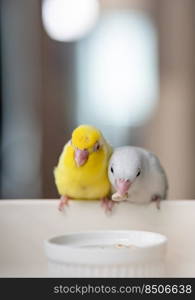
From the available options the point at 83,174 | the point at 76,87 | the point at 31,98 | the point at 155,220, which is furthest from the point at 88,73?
the point at 155,220

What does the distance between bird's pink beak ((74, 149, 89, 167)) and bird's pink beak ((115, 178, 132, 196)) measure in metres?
0.09

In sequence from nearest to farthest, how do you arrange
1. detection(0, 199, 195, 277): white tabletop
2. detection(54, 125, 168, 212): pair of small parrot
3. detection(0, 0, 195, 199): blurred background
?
detection(0, 199, 195, 277): white tabletop → detection(54, 125, 168, 212): pair of small parrot → detection(0, 0, 195, 199): blurred background

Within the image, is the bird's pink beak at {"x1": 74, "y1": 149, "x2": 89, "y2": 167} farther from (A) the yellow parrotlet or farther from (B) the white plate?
(B) the white plate

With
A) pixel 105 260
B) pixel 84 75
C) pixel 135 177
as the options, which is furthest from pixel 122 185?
pixel 84 75

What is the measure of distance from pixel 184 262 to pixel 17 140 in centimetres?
150

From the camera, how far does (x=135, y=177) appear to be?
3.45ft

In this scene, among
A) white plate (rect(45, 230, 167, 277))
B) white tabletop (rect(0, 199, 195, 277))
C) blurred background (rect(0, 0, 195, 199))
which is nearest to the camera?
white plate (rect(45, 230, 167, 277))

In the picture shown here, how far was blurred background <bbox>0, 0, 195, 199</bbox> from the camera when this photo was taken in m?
2.23

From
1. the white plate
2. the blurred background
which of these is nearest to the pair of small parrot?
the white plate

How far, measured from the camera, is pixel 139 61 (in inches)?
88.4

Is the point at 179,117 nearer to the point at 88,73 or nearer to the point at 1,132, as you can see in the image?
the point at 88,73

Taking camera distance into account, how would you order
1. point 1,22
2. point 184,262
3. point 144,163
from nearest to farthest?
point 184,262 < point 144,163 < point 1,22

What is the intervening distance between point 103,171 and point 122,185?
0.12 metres

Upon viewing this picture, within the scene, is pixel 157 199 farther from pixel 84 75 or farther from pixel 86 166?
pixel 84 75
